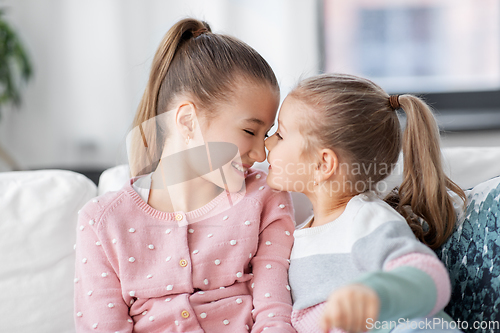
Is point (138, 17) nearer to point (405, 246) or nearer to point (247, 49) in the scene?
point (247, 49)

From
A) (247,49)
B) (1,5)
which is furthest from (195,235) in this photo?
(1,5)

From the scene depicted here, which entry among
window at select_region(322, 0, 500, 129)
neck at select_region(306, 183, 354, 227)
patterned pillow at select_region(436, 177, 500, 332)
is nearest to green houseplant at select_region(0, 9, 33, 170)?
window at select_region(322, 0, 500, 129)

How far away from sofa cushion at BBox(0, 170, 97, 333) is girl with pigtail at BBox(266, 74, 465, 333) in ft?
1.69

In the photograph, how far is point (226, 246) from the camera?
92cm

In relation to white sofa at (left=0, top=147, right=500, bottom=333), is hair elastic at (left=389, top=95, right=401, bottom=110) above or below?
above

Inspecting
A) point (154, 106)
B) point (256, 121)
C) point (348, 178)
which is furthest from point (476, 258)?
point (154, 106)

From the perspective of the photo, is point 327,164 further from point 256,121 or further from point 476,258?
point 476,258

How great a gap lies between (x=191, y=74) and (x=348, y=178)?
0.39 metres

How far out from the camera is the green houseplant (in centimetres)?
208

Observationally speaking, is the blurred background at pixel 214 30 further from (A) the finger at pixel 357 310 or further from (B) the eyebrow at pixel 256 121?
(A) the finger at pixel 357 310

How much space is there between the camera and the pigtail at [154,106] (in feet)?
3.18

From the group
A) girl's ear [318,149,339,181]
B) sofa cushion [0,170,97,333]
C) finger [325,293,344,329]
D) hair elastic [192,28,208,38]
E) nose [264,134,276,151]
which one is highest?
hair elastic [192,28,208,38]

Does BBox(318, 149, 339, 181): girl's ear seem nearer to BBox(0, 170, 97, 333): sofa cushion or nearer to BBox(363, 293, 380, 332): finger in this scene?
BBox(363, 293, 380, 332): finger

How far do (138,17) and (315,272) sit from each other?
182 centimetres
